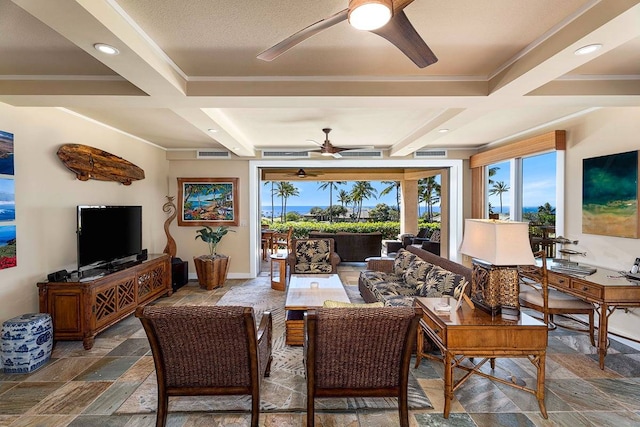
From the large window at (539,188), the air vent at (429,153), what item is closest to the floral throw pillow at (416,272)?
the large window at (539,188)

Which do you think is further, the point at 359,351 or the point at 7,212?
the point at 7,212

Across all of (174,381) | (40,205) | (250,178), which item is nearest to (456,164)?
(250,178)

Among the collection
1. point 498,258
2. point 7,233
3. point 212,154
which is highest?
point 212,154

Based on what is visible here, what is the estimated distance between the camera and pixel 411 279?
4113 mm

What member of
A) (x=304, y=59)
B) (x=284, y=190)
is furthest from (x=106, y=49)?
(x=284, y=190)

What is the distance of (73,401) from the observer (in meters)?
2.42

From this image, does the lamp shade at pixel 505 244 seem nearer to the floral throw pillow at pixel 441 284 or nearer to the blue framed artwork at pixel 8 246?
the floral throw pillow at pixel 441 284

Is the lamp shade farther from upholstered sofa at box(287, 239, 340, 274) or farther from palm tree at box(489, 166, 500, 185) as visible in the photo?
palm tree at box(489, 166, 500, 185)

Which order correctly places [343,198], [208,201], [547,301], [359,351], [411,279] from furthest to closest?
[343,198], [208,201], [411,279], [547,301], [359,351]

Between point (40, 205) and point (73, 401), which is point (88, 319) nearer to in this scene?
point (73, 401)

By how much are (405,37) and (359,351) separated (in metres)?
1.80

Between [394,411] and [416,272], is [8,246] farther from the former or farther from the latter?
[416,272]

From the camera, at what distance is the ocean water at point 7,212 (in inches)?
117

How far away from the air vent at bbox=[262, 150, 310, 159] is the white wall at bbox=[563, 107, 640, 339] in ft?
13.9
